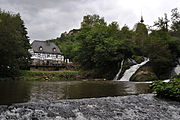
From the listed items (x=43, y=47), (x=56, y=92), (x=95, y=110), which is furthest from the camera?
(x=43, y=47)

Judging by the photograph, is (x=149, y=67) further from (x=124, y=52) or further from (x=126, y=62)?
(x=124, y=52)

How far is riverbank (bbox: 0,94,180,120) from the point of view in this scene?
18.9 feet

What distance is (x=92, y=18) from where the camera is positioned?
65.3 metres

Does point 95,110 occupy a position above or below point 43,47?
below

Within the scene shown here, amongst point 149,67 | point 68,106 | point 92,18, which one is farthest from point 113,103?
point 92,18

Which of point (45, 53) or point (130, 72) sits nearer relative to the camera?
point (130, 72)

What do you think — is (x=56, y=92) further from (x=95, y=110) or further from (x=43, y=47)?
(x=43, y=47)

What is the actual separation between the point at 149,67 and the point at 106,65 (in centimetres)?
997

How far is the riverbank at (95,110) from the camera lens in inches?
226

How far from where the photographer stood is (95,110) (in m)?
6.56

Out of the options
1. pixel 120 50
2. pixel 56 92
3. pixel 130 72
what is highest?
pixel 120 50

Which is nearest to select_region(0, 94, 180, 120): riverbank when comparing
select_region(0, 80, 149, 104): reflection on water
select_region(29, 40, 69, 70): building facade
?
select_region(0, 80, 149, 104): reflection on water

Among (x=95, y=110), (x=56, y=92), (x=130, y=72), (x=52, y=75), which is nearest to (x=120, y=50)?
(x=130, y=72)

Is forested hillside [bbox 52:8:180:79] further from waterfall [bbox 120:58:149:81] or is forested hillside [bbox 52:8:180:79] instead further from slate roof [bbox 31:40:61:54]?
slate roof [bbox 31:40:61:54]
